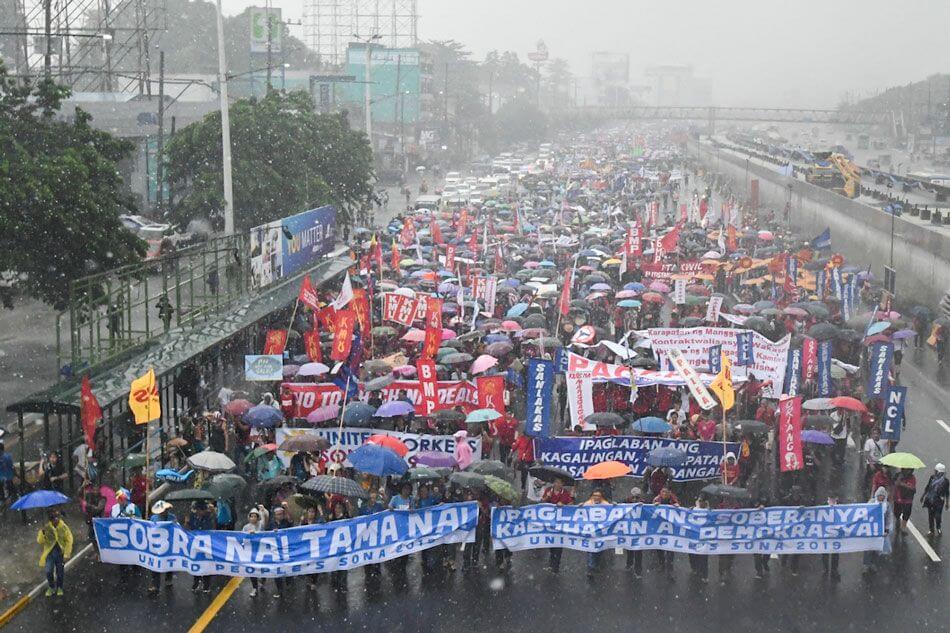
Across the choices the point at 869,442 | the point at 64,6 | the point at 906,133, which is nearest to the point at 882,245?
the point at 869,442

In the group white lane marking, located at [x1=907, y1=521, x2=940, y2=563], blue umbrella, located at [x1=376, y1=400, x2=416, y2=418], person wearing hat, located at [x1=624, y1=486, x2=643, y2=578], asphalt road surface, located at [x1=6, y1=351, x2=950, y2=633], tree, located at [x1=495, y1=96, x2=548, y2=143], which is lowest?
asphalt road surface, located at [x1=6, y1=351, x2=950, y2=633]

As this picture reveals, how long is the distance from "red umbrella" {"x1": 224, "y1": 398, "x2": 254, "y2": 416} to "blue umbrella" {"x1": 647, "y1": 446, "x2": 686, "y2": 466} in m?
6.81

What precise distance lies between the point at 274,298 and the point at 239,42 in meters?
102

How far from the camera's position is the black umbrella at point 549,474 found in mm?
15904

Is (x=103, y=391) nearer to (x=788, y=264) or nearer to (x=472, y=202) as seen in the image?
(x=788, y=264)

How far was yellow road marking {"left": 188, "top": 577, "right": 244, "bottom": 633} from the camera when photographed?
13352 millimetres

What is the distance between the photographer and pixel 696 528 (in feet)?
48.1

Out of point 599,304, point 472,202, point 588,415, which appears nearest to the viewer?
point 588,415

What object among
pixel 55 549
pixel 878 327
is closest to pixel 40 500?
pixel 55 549

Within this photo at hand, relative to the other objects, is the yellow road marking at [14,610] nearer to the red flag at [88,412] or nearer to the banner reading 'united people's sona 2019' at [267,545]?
the banner reading 'united people's sona 2019' at [267,545]

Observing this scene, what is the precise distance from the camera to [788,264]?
33.7 meters

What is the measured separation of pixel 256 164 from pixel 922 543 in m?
31.2

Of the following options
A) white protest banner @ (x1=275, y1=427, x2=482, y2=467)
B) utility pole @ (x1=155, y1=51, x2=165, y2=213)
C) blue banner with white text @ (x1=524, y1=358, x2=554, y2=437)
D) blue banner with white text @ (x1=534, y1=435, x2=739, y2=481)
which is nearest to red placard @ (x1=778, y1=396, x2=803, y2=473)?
blue banner with white text @ (x1=534, y1=435, x2=739, y2=481)

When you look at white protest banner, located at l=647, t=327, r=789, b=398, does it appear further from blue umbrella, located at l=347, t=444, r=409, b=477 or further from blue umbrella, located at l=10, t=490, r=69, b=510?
blue umbrella, located at l=10, t=490, r=69, b=510
